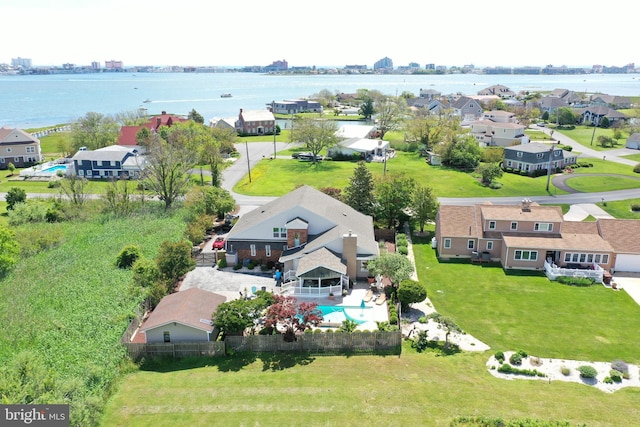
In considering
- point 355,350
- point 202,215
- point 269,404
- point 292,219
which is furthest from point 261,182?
point 269,404

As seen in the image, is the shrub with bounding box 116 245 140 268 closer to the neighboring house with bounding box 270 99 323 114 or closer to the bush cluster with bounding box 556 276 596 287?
the bush cluster with bounding box 556 276 596 287

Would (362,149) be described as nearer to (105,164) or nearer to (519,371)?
(105,164)

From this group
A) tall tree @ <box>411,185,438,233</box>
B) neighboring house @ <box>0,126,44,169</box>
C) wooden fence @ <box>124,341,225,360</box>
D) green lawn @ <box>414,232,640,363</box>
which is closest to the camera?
wooden fence @ <box>124,341,225,360</box>

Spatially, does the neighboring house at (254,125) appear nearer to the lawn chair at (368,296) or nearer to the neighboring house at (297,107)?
the neighboring house at (297,107)

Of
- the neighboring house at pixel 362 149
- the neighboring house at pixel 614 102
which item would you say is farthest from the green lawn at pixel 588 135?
the neighboring house at pixel 362 149

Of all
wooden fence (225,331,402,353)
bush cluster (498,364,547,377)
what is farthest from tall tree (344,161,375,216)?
bush cluster (498,364,547,377)

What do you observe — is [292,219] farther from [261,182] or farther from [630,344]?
[261,182]
